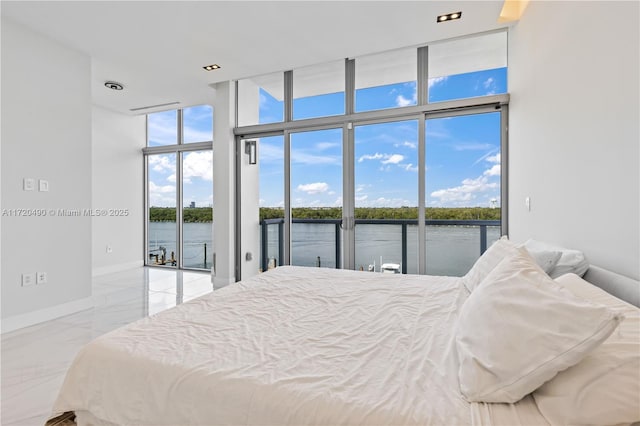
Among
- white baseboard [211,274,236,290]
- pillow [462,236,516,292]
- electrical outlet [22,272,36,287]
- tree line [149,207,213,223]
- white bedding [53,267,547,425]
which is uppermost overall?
tree line [149,207,213,223]

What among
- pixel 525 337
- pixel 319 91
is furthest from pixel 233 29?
pixel 525 337

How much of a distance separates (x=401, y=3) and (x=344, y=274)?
2437 mm

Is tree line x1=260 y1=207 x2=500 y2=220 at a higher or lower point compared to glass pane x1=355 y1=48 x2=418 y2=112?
lower

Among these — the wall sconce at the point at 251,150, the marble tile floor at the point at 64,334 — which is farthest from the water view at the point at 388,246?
the marble tile floor at the point at 64,334

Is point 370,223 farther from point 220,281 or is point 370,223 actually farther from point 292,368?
point 292,368

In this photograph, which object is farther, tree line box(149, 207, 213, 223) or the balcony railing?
tree line box(149, 207, 213, 223)

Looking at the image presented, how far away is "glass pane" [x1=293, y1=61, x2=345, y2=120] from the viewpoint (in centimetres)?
414

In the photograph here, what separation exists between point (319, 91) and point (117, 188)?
425 cm

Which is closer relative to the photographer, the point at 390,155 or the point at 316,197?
the point at 390,155

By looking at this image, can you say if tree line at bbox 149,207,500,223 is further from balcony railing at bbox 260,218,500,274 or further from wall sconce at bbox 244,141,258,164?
wall sconce at bbox 244,141,258,164

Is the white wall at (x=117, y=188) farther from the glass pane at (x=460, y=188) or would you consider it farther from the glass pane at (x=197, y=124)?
the glass pane at (x=460, y=188)

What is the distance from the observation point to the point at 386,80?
393cm

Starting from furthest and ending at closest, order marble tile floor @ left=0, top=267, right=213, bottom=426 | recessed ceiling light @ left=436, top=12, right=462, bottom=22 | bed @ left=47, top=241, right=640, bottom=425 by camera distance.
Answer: recessed ceiling light @ left=436, top=12, right=462, bottom=22
marble tile floor @ left=0, top=267, right=213, bottom=426
bed @ left=47, top=241, right=640, bottom=425

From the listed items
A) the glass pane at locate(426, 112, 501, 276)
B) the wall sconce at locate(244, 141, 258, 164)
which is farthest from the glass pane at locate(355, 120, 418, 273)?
the wall sconce at locate(244, 141, 258, 164)
